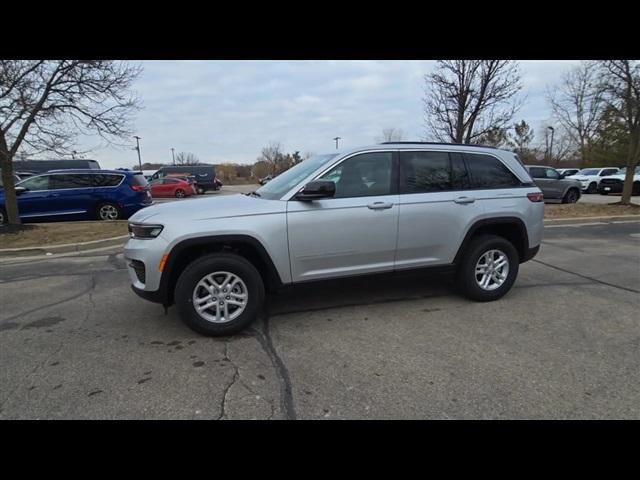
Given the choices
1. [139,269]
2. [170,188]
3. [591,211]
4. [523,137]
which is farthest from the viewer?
[523,137]

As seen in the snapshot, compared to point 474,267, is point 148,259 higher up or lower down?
higher up

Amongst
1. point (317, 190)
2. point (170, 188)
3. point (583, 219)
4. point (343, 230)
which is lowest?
point (583, 219)

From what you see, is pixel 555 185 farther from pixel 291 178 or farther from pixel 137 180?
pixel 137 180

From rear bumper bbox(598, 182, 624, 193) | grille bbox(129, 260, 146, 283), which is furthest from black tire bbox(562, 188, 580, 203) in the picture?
grille bbox(129, 260, 146, 283)

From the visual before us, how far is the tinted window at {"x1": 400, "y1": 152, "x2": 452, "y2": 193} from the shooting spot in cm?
401

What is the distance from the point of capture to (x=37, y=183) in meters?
9.97

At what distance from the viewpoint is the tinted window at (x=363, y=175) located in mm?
3811

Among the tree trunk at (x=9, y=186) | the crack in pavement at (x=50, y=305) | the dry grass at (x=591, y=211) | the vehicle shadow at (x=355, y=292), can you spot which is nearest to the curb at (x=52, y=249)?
the tree trunk at (x=9, y=186)

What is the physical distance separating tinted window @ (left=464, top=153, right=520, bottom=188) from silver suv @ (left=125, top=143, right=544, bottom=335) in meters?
0.01

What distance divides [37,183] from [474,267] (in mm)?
11414

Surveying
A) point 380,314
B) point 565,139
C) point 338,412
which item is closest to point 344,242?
point 380,314

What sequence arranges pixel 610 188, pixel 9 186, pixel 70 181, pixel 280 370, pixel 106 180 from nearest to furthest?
1. pixel 280 370
2. pixel 9 186
3. pixel 70 181
4. pixel 106 180
5. pixel 610 188

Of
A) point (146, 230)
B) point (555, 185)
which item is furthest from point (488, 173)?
point (555, 185)

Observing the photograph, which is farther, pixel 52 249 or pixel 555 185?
pixel 555 185
